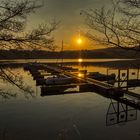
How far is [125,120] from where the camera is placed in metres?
19.6

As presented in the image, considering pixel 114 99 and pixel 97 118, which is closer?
pixel 97 118

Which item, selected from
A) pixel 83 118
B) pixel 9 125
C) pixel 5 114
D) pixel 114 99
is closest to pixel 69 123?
pixel 83 118

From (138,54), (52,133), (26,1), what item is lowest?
(52,133)

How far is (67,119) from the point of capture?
1958 centimetres

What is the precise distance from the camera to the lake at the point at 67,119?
15789 mm

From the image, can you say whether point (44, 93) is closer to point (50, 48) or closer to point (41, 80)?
point (41, 80)

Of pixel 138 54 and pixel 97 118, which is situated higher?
pixel 138 54

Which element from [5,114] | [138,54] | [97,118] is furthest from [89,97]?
[138,54]

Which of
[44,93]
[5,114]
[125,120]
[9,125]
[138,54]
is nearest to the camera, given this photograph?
[138,54]

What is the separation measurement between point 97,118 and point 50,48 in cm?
1358

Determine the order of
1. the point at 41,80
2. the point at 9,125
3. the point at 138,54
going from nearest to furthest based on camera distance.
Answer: the point at 138,54 → the point at 9,125 → the point at 41,80

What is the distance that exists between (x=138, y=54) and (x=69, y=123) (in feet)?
40.1

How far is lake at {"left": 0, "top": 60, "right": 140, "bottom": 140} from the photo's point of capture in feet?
51.8

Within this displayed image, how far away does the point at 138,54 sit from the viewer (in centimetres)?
706
